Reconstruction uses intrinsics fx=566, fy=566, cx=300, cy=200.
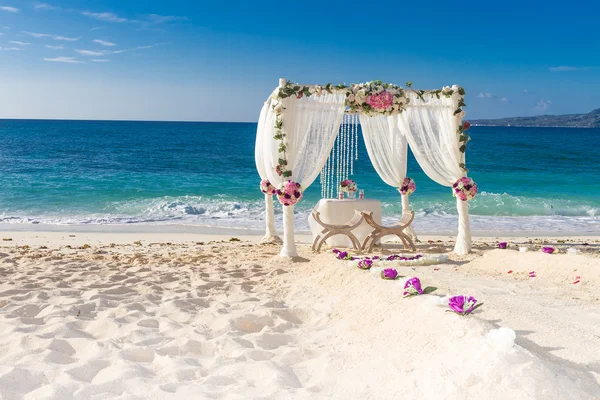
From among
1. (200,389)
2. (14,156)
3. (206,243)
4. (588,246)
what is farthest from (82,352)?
(14,156)

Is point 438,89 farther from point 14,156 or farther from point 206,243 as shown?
point 14,156

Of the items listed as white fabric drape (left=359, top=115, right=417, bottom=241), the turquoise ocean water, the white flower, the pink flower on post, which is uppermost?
the pink flower on post

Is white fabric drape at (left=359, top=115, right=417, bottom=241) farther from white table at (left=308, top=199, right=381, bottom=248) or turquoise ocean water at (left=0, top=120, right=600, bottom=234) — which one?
turquoise ocean water at (left=0, top=120, right=600, bottom=234)

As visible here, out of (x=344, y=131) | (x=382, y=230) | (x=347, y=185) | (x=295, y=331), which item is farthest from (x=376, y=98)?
(x=295, y=331)

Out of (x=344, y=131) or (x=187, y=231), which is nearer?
(x=344, y=131)

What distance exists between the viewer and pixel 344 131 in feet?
28.1

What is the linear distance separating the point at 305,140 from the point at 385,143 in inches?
73.1

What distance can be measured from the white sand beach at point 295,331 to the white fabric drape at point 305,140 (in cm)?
98

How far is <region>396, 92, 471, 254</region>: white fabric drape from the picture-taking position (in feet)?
26.5

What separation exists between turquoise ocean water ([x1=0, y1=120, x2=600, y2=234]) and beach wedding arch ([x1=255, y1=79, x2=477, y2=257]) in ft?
13.2

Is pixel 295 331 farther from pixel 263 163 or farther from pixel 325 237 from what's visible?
pixel 263 163

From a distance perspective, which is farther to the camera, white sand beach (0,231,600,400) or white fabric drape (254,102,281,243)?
white fabric drape (254,102,281,243)

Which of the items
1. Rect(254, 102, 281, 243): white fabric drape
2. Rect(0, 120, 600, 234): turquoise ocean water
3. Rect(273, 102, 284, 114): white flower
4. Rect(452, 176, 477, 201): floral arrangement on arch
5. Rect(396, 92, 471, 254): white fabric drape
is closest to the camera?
Rect(273, 102, 284, 114): white flower

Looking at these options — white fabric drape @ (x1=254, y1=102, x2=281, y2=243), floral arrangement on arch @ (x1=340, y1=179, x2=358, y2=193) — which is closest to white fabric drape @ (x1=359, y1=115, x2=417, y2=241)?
floral arrangement on arch @ (x1=340, y1=179, x2=358, y2=193)
